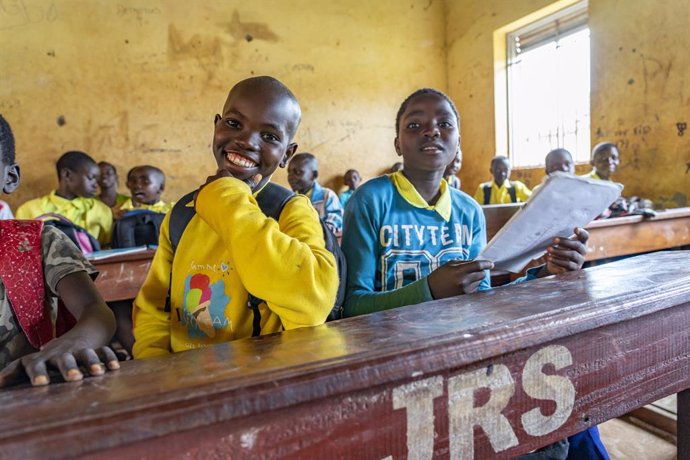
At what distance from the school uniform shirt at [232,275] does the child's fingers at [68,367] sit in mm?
297

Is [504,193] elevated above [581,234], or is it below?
below

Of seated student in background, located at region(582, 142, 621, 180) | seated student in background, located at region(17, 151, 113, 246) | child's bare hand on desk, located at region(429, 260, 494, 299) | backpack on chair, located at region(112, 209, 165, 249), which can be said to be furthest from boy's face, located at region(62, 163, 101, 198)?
seated student in background, located at region(582, 142, 621, 180)

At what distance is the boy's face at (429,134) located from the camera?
51.5 inches

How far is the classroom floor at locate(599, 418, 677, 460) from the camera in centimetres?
166

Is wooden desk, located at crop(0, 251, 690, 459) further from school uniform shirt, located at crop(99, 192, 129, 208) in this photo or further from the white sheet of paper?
school uniform shirt, located at crop(99, 192, 129, 208)

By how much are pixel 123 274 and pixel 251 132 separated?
4.30ft

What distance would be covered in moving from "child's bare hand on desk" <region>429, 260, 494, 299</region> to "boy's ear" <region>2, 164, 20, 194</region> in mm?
840

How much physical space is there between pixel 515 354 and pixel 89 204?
12.4ft

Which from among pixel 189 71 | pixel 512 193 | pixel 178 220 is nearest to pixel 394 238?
pixel 178 220

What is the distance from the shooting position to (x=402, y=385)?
570 mm

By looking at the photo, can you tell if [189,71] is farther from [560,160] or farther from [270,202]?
[270,202]

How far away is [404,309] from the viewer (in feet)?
2.49

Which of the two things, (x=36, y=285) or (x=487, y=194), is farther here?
(x=487, y=194)

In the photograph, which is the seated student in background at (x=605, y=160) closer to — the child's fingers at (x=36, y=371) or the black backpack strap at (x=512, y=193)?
the black backpack strap at (x=512, y=193)
